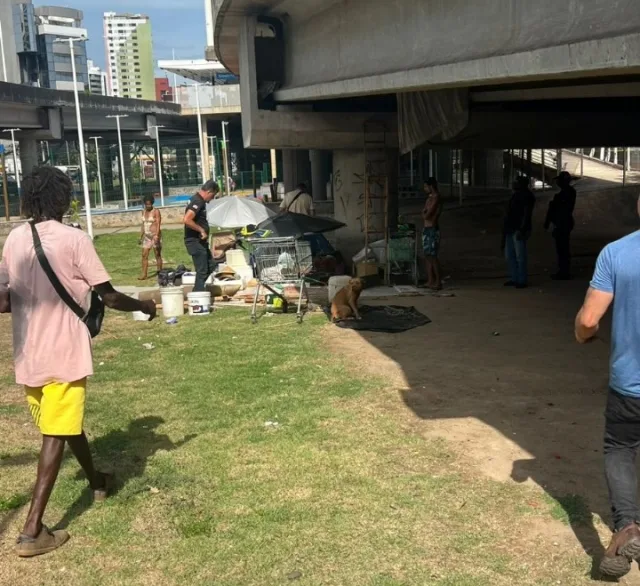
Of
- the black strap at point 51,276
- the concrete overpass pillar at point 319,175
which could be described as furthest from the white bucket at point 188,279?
the concrete overpass pillar at point 319,175

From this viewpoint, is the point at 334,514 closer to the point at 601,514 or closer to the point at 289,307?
the point at 601,514

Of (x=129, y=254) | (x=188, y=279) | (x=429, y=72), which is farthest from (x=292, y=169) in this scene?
(x=429, y=72)

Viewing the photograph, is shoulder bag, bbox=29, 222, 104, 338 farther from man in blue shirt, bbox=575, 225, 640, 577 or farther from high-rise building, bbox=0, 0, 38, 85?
high-rise building, bbox=0, 0, 38, 85

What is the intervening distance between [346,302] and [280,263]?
3.63ft

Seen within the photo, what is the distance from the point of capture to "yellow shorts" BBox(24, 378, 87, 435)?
14.0ft

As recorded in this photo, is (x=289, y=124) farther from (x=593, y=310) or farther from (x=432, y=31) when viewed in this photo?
(x=593, y=310)

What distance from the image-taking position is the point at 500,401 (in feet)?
22.3

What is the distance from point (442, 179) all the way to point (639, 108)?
3015 centimetres

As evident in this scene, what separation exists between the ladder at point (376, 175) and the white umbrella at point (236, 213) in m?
2.40

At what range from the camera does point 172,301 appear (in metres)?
11.3

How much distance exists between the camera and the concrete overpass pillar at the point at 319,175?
124 ft

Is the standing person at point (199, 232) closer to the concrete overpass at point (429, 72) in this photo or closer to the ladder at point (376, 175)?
the concrete overpass at point (429, 72)

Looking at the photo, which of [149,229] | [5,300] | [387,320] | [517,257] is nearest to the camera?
[5,300]

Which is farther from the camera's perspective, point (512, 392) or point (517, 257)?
point (517, 257)
